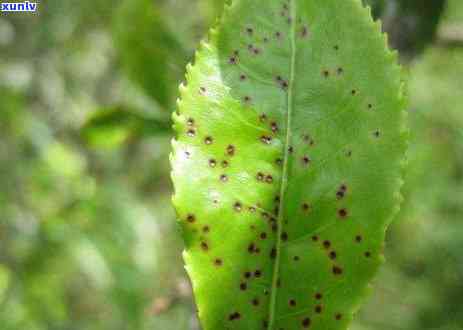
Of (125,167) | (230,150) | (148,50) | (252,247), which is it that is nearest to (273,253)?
(252,247)

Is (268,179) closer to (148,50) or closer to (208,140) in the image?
(208,140)

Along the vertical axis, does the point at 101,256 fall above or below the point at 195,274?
above

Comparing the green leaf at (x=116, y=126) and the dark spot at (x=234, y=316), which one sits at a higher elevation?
the green leaf at (x=116, y=126)

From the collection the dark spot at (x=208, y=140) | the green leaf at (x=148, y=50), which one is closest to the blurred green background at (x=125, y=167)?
the green leaf at (x=148, y=50)

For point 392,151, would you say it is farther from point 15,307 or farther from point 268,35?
point 15,307

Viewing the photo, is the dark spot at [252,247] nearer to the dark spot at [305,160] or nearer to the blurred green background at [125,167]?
the dark spot at [305,160]

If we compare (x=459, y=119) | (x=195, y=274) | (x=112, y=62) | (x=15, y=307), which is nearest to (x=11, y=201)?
(x=15, y=307)

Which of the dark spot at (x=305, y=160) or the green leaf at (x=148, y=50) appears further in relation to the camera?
the green leaf at (x=148, y=50)
